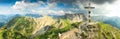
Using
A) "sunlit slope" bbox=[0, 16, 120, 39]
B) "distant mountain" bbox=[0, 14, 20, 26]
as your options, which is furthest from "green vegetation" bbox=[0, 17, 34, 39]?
"distant mountain" bbox=[0, 14, 20, 26]

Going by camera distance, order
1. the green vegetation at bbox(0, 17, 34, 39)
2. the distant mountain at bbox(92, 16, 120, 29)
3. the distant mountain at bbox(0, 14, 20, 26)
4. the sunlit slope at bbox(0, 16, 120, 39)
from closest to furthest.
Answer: the distant mountain at bbox(0, 14, 20, 26) < the distant mountain at bbox(92, 16, 120, 29) < the sunlit slope at bbox(0, 16, 120, 39) < the green vegetation at bbox(0, 17, 34, 39)

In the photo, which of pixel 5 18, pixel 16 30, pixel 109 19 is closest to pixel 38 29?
pixel 16 30

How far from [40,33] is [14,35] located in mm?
5870

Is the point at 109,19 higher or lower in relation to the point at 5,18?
lower

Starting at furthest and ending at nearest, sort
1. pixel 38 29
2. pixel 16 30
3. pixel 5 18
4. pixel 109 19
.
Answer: pixel 16 30 < pixel 38 29 < pixel 109 19 < pixel 5 18

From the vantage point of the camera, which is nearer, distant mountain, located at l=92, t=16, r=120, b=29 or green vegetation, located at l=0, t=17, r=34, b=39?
distant mountain, located at l=92, t=16, r=120, b=29

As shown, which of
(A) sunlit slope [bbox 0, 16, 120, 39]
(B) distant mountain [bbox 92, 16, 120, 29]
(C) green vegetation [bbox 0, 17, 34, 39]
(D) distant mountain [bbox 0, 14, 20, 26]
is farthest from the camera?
(C) green vegetation [bbox 0, 17, 34, 39]

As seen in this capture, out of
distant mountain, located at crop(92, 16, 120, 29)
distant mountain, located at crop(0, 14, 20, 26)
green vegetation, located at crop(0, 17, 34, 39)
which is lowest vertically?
green vegetation, located at crop(0, 17, 34, 39)

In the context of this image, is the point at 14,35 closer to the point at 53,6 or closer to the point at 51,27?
the point at 51,27

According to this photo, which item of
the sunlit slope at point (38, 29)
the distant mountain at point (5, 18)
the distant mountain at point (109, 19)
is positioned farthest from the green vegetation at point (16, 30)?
the distant mountain at point (109, 19)

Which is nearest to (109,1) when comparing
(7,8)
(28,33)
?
(7,8)

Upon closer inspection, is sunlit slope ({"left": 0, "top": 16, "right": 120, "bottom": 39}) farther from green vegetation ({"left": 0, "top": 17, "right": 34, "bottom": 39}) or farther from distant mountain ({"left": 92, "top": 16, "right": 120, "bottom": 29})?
distant mountain ({"left": 92, "top": 16, "right": 120, "bottom": 29})

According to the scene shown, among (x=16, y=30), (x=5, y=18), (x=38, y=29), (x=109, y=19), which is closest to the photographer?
(x=5, y=18)

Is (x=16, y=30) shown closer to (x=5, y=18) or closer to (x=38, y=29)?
(x=38, y=29)
